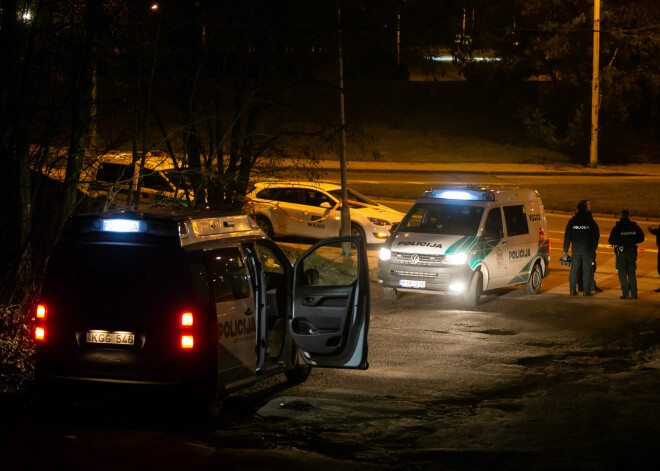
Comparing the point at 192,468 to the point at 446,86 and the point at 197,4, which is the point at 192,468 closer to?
the point at 197,4

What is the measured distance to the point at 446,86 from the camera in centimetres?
6344

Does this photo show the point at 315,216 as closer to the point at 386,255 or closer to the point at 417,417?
the point at 386,255

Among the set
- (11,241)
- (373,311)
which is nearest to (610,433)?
(373,311)

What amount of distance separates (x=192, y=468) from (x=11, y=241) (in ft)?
24.2

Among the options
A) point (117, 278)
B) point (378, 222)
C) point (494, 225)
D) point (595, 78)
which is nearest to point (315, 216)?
point (378, 222)

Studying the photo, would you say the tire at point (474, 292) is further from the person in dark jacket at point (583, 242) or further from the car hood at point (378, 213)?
→ the car hood at point (378, 213)

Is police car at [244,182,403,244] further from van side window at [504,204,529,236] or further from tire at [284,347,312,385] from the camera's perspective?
tire at [284,347,312,385]

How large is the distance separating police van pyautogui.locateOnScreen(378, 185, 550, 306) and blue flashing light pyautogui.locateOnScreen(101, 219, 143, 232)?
8.40 metres

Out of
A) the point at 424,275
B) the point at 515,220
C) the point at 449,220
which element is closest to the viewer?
the point at 424,275

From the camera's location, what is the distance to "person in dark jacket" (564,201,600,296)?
17.2 meters

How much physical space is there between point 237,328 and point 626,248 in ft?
33.8

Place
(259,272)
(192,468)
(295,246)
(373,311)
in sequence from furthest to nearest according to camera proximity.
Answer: (295,246) < (373,311) < (259,272) < (192,468)

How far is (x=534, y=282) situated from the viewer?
17.7 meters

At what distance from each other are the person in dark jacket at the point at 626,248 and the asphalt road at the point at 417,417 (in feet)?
11.1
